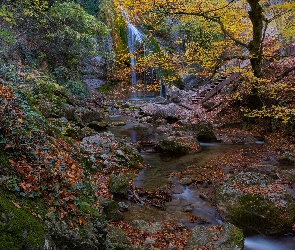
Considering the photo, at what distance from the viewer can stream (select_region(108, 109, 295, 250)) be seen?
17.3ft

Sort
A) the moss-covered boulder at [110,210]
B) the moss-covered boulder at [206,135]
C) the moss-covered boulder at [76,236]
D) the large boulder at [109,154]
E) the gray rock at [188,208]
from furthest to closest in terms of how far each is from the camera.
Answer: the moss-covered boulder at [206,135]
the large boulder at [109,154]
the gray rock at [188,208]
the moss-covered boulder at [110,210]
the moss-covered boulder at [76,236]

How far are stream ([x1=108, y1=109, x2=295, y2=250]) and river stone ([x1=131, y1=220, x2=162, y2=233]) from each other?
0.25m

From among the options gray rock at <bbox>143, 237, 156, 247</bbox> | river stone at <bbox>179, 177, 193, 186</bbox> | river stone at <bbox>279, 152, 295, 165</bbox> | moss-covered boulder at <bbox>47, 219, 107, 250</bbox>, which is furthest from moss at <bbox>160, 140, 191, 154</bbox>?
moss-covered boulder at <bbox>47, 219, 107, 250</bbox>

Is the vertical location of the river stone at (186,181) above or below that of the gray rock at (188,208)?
above

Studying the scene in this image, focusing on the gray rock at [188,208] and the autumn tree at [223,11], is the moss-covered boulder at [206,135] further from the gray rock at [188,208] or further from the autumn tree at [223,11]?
the gray rock at [188,208]

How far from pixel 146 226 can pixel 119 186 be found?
4.78 feet

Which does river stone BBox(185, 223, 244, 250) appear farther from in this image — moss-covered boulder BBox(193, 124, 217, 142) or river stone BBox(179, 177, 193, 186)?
moss-covered boulder BBox(193, 124, 217, 142)

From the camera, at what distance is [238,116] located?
47.8ft

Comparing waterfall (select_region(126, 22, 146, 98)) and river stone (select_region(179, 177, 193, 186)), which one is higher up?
waterfall (select_region(126, 22, 146, 98))

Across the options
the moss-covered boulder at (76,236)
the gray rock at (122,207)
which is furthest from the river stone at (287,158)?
the moss-covered boulder at (76,236)

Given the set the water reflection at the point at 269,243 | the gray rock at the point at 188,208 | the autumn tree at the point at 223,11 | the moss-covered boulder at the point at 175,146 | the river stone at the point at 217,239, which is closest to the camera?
the river stone at the point at 217,239

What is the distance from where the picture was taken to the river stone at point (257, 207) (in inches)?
214

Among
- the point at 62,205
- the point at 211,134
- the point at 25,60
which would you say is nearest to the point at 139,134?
the point at 211,134

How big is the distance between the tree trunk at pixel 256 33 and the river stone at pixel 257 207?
6.24 meters
